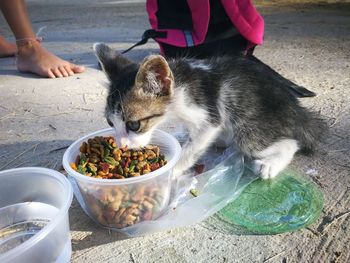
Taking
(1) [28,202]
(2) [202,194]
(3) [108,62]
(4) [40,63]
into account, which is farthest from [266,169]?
(4) [40,63]

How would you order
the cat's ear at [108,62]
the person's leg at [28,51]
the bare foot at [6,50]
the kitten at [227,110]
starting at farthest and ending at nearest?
the bare foot at [6,50] → the person's leg at [28,51] → the cat's ear at [108,62] → the kitten at [227,110]

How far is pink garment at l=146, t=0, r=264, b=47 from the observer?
2.53 meters

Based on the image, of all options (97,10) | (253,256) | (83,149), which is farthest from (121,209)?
(97,10)

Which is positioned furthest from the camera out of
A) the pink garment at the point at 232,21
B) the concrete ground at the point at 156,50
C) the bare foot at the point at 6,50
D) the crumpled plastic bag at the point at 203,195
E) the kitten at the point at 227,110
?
the bare foot at the point at 6,50

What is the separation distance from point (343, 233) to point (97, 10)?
18.5ft

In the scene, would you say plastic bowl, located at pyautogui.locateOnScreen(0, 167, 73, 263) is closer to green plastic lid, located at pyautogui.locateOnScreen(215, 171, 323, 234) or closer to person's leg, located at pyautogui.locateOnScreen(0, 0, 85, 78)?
green plastic lid, located at pyautogui.locateOnScreen(215, 171, 323, 234)

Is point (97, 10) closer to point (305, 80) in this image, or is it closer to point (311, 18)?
point (311, 18)

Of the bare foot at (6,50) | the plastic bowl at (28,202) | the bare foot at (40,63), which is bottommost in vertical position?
the bare foot at (6,50)

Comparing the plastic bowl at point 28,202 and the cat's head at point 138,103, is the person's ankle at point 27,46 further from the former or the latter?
the plastic bowl at point 28,202

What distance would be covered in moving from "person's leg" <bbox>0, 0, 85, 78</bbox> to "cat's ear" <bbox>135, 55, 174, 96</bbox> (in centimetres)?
173

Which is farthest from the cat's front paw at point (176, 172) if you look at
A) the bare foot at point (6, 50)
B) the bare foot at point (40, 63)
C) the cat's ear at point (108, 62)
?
the bare foot at point (6, 50)

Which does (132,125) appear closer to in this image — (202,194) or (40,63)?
(202,194)

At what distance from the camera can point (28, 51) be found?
10.3ft

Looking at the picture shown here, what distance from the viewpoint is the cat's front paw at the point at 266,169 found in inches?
66.0
